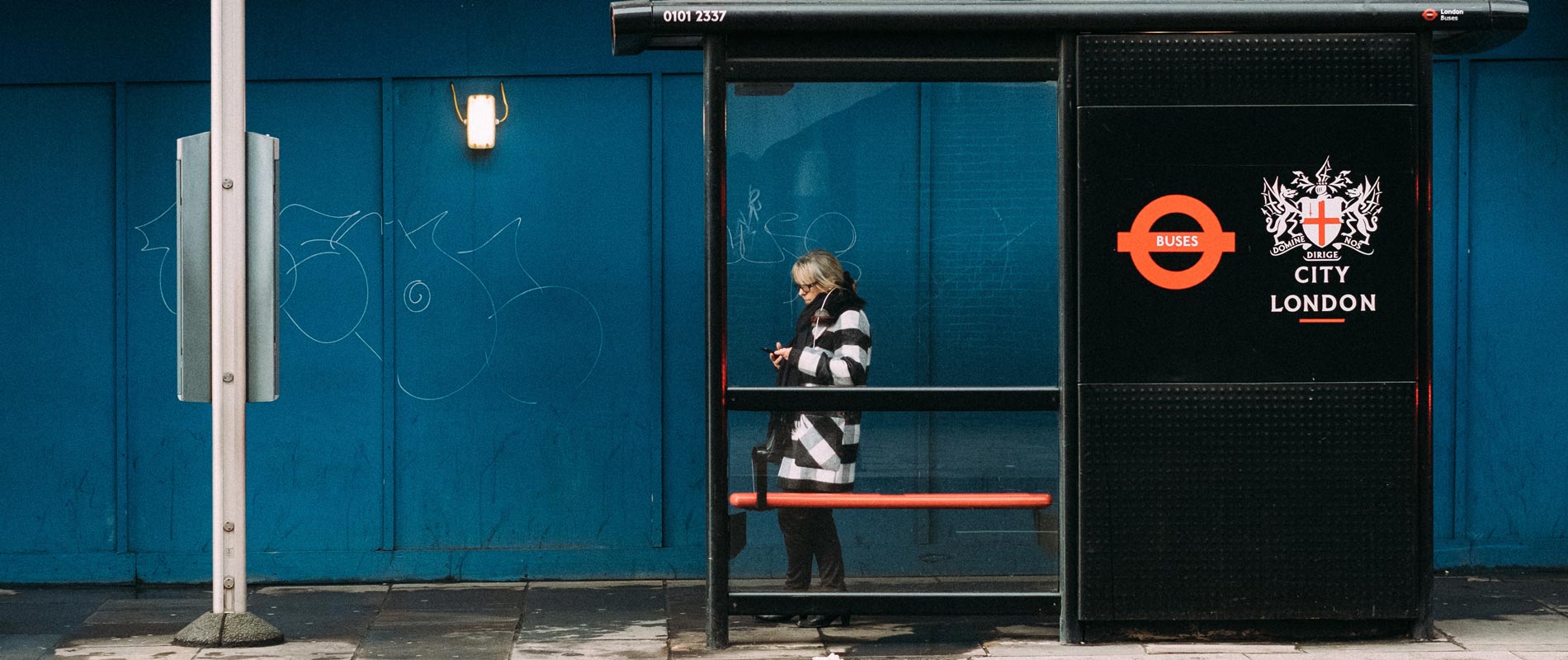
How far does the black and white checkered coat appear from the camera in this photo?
6355 mm

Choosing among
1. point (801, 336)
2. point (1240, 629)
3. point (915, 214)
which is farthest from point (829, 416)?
point (1240, 629)

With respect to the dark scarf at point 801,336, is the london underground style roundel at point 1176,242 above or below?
above

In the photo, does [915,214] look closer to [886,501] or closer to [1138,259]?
[1138,259]

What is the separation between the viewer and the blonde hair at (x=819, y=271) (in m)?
6.27

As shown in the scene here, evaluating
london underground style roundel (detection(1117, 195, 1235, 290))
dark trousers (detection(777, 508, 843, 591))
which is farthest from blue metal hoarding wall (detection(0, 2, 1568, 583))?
london underground style roundel (detection(1117, 195, 1235, 290))

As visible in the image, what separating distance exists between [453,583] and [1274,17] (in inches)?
189

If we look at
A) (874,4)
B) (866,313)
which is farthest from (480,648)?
(874,4)

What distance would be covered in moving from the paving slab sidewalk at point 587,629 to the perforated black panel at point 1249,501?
0.71ft

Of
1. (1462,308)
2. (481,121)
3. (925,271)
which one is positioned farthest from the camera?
(1462,308)

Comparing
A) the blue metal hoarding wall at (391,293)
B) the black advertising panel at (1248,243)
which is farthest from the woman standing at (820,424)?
the blue metal hoarding wall at (391,293)

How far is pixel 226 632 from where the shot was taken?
6.31 metres

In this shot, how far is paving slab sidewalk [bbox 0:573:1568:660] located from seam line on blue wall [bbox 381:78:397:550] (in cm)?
45

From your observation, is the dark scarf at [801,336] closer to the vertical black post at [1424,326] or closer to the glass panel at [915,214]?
the glass panel at [915,214]

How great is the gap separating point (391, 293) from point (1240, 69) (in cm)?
430
